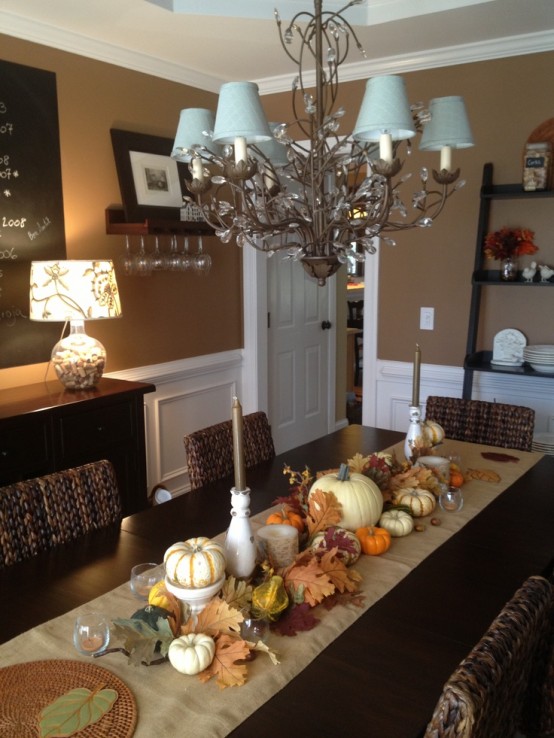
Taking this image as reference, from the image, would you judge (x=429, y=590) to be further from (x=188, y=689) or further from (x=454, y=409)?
(x=454, y=409)

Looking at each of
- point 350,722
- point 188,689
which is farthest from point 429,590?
point 188,689

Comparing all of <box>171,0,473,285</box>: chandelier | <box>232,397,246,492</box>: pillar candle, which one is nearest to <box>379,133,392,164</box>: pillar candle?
<box>171,0,473,285</box>: chandelier

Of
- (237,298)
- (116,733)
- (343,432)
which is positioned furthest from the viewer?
(237,298)

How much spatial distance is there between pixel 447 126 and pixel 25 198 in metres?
1.93

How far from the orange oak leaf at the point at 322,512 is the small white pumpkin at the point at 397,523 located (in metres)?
0.16

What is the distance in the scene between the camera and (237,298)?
14.1 feet

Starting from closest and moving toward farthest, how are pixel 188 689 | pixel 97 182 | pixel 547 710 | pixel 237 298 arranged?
pixel 188 689, pixel 547 710, pixel 97 182, pixel 237 298

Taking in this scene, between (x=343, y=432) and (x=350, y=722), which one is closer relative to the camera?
(x=350, y=722)

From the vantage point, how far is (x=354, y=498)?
1695 millimetres

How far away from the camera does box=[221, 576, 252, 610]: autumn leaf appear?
1.32 meters

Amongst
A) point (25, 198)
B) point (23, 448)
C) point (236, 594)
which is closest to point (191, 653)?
point (236, 594)

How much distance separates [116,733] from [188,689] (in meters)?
0.15

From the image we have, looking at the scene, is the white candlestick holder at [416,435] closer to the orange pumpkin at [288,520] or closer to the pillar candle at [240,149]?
the orange pumpkin at [288,520]

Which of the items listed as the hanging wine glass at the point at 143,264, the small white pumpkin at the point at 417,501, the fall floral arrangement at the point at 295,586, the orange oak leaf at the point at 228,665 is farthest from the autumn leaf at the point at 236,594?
the hanging wine glass at the point at 143,264
